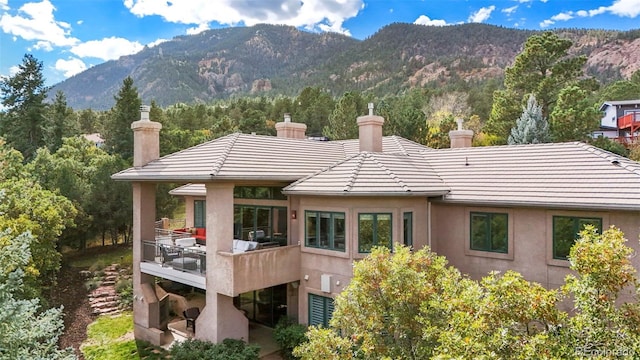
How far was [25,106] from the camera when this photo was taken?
48094 mm

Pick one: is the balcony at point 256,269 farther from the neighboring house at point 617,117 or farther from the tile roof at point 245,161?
the neighboring house at point 617,117

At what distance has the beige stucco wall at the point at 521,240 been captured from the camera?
12.0 m

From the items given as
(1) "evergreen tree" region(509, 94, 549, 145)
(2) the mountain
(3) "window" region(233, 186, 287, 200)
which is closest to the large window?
(3) "window" region(233, 186, 287, 200)

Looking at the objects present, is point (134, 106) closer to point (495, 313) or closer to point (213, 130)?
point (213, 130)

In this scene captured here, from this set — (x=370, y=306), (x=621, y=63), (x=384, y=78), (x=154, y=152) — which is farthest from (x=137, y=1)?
(x=621, y=63)

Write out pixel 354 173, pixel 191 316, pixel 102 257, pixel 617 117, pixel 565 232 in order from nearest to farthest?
1. pixel 565 232
2. pixel 354 173
3. pixel 191 316
4. pixel 102 257
5. pixel 617 117

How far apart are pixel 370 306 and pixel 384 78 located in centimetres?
11987

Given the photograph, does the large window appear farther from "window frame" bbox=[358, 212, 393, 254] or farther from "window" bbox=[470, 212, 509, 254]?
"window" bbox=[470, 212, 509, 254]

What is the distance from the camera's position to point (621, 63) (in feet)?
372

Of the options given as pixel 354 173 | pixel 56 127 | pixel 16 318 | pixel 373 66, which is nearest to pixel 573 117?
pixel 354 173

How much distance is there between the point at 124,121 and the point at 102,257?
61.0 ft

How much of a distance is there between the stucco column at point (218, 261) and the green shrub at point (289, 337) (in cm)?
162

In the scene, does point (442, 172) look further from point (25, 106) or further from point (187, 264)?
point (25, 106)

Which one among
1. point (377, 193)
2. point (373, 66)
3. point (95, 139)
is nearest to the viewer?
point (377, 193)
